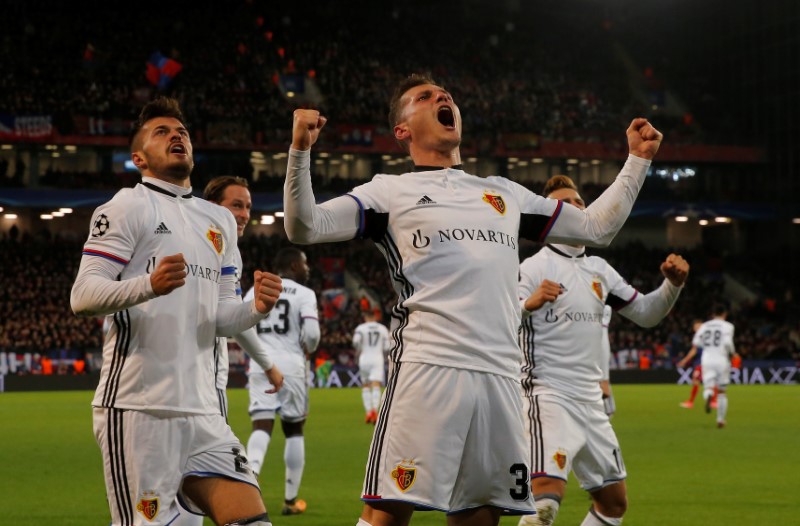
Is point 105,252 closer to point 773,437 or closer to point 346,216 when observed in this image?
point 346,216

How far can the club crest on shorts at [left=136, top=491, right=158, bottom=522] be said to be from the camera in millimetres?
5031

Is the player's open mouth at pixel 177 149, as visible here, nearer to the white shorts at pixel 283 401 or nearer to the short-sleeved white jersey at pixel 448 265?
the short-sleeved white jersey at pixel 448 265

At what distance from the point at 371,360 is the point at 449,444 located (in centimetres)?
1878

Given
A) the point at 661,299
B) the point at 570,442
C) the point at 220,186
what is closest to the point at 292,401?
the point at 220,186

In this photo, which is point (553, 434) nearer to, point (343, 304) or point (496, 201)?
point (496, 201)

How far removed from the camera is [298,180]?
14.5ft

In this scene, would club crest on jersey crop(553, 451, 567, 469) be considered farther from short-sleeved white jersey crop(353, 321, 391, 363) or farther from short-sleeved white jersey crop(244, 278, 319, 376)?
short-sleeved white jersey crop(353, 321, 391, 363)

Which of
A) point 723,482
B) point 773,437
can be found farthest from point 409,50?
point 723,482

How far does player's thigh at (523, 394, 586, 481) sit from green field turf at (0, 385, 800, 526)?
2410 millimetres

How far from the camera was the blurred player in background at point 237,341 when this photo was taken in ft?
22.8

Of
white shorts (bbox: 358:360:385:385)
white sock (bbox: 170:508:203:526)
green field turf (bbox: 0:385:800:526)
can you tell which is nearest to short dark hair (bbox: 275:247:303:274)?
green field turf (bbox: 0:385:800:526)

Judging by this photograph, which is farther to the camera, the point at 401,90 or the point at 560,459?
the point at 560,459

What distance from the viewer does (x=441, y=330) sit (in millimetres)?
4555

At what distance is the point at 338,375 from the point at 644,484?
2484 cm
